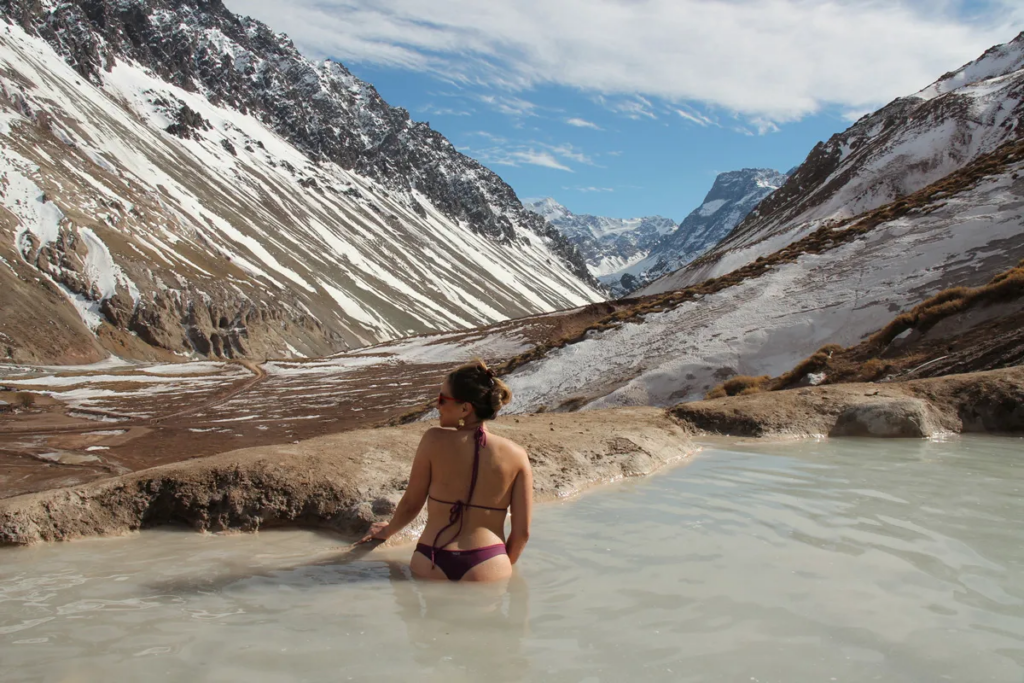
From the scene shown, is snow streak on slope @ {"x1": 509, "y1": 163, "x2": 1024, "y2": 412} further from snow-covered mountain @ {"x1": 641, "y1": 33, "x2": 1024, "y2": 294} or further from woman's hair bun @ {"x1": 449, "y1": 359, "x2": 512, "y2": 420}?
snow-covered mountain @ {"x1": 641, "y1": 33, "x2": 1024, "y2": 294}

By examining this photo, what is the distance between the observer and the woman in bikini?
6348mm

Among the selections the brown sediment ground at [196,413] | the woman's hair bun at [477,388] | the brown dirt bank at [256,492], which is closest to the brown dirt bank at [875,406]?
the brown dirt bank at [256,492]

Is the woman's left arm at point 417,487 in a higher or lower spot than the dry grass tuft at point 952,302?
lower

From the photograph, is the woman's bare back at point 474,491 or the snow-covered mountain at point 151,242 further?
the snow-covered mountain at point 151,242

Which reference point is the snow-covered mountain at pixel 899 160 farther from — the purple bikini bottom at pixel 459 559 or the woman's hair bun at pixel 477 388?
the purple bikini bottom at pixel 459 559

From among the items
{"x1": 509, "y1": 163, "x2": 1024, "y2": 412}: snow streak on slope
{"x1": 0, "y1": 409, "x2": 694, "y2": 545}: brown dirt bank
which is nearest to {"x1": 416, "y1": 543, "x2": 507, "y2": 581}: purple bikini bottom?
{"x1": 0, "y1": 409, "x2": 694, "y2": 545}: brown dirt bank

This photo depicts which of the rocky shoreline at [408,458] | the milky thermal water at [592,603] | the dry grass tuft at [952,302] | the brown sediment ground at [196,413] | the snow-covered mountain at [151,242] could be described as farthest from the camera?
the snow-covered mountain at [151,242]

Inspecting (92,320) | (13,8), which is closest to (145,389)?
(92,320)

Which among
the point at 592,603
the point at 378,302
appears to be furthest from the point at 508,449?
the point at 378,302

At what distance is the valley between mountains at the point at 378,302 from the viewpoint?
824 inches

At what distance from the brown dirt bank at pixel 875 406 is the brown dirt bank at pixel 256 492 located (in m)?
4.95

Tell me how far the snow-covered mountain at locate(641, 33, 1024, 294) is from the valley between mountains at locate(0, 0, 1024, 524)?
14.9 inches

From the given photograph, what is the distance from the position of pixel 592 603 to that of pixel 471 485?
4.60 ft

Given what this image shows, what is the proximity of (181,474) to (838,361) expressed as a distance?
1944cm
